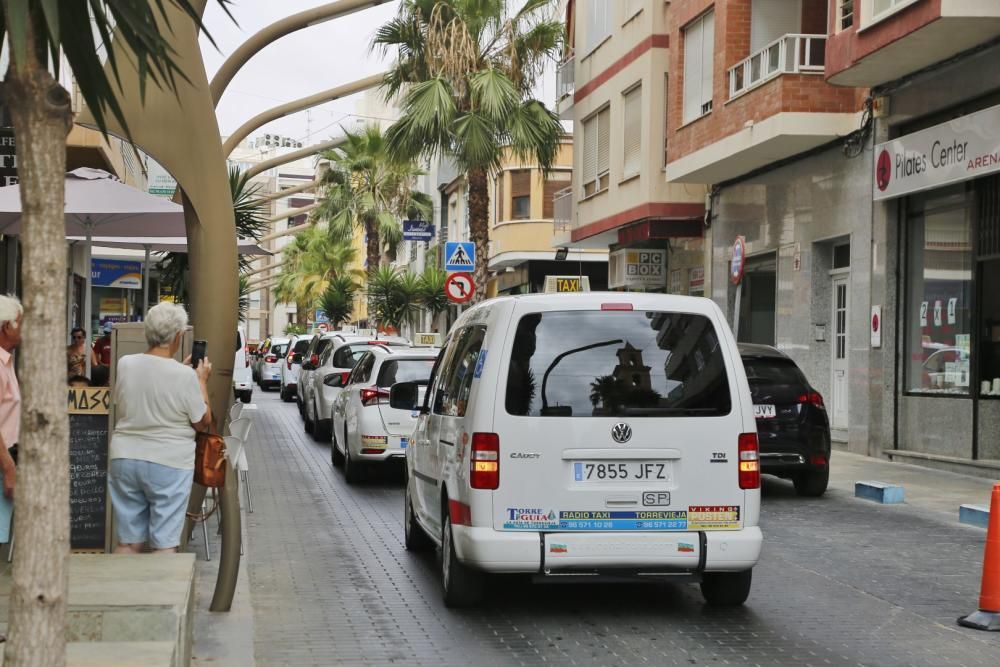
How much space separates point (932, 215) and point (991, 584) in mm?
11626

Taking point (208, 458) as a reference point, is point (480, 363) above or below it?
above

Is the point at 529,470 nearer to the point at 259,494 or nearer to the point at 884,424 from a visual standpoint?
the point at 259,494

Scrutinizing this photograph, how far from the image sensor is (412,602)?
848 centimetres

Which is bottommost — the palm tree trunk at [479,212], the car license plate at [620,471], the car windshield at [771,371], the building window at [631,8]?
the car license plate at [620,471]

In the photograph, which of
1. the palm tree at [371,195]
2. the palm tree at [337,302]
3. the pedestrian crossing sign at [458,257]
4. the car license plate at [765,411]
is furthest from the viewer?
the palm tree at [337,302]

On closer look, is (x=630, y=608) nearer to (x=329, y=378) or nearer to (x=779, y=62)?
(x=329, y=378)

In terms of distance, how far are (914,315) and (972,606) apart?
11.1 m

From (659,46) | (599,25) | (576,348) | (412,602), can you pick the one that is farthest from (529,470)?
(599,25)

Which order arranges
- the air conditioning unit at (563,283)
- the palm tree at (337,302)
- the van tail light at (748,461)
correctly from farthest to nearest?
1. the palm tree at (337,302)
2. the air conditioning unit at (563,283)
3. the van tail light at (748,461)

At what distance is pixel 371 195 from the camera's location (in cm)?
4991

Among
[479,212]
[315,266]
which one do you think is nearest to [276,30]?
[479,212]

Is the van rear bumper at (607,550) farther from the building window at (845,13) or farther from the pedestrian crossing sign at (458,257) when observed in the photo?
the pedestrian crossing sign at (458,257)

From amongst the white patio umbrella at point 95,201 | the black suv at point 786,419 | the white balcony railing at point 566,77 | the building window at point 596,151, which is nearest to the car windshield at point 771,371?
the black suv at point 786,419

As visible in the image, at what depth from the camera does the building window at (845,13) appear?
64.8ft
